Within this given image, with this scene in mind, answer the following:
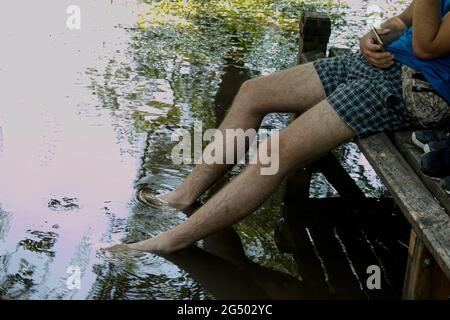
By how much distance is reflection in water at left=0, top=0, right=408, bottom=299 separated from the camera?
3.62 meters

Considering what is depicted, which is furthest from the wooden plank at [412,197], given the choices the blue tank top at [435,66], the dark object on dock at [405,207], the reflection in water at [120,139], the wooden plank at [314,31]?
the wooden plank at [314,31]

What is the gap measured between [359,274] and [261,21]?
405cm

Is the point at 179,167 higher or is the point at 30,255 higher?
the point at 179,167

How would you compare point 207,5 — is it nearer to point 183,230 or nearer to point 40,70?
point 40,70

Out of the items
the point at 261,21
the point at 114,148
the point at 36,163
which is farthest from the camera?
the point at 261,21

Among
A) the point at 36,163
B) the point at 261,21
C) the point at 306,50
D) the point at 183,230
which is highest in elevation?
the point at 261,21

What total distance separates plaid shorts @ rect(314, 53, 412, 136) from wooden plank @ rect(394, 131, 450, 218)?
71mm

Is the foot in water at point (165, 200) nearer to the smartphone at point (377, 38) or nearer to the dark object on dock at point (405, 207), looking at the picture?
the dark object on dock at point (405, 207)

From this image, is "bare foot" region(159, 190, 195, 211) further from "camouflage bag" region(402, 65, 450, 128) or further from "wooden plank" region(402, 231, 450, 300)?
"wooden plank" region(402, 231, 450, 300)

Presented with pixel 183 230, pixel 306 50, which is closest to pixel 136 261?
pixel 183 230

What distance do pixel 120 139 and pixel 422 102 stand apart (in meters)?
1.91

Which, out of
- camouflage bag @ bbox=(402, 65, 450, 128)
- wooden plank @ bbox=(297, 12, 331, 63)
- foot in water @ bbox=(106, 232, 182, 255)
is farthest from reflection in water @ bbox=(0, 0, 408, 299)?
camouflage bag @ bbox=(402, 65, 450, 128)

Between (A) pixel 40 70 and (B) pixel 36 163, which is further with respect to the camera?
(A) pixel 40 70

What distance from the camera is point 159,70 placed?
6082 millimetres
